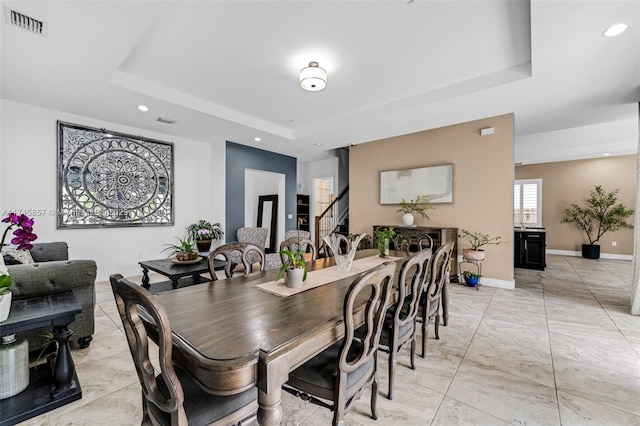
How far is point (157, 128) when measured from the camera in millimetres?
4836

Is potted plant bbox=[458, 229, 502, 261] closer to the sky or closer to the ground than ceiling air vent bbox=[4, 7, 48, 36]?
closer to the ground

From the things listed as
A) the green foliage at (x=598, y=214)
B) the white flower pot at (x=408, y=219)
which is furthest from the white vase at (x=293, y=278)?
the green foliage at (x=598, y=214)

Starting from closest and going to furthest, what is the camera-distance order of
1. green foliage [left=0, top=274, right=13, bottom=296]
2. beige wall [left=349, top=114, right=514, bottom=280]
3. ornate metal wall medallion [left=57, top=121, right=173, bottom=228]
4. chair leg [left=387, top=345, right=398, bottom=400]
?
green foliage [left=0, top=274, right=13, bottom=296]
chair leg [left=387, top=345, right=398, bottom=400]
ornate metal wall medallion [left=57, top=121, right=173, bottom=228]
beige wall [left=349, top=114, right=514, bottom=280]

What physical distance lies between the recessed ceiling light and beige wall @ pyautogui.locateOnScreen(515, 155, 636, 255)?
22.8 feet

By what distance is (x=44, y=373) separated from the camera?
196cm

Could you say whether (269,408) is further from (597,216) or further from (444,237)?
(597,216)

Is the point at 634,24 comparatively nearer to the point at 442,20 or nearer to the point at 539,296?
the point at 442,20

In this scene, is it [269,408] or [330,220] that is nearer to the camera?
[269,408]

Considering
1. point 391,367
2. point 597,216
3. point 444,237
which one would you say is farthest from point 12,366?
point 597,216

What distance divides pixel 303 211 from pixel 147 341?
24.8 feet

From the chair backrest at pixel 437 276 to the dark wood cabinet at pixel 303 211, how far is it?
6.13 m

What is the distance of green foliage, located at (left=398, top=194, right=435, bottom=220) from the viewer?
5.14 m

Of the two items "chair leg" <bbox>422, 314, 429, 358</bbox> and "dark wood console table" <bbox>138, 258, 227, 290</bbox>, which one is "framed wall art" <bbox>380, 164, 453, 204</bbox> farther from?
"dark wood console table" <bbox>138, 258, 227, 290</bbox>

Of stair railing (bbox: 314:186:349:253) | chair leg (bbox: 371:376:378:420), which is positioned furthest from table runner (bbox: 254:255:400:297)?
stair railing (bbox: 314:186:349:253)
